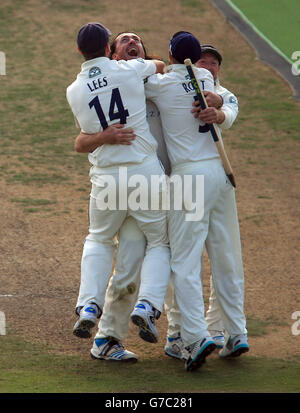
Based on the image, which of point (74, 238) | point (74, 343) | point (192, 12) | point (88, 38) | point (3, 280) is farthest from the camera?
point (192, 12)

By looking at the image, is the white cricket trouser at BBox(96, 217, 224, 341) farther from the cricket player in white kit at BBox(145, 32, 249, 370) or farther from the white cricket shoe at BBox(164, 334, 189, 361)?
the cricket player in white kit at BBox(145, 32, 249, 370)

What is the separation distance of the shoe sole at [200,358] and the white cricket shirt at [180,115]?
1279mm

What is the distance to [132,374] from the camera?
5770 mm

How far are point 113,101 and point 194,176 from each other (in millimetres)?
753

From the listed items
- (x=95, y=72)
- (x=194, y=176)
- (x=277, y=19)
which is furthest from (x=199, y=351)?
(x=277, y=19)

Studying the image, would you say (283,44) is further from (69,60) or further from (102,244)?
(102,244)

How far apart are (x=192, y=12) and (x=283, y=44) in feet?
7.28

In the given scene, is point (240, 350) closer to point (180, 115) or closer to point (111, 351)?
point (111, 351)

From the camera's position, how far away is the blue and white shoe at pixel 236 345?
5984 millimetres

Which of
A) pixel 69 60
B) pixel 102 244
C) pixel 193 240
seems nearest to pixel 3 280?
pixel 102 244

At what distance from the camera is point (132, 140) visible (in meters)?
5.67

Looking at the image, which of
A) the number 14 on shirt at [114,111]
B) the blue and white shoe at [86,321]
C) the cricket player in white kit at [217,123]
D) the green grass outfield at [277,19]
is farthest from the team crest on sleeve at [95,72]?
the green grass outfield at [277,19]

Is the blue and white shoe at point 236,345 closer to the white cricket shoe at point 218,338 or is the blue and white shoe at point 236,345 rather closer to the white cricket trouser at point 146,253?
the white cricket shoe at point 218,338

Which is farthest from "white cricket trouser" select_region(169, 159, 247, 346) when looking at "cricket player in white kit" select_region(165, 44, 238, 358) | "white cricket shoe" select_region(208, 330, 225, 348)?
"white cricket shoe" select_region(208, 330, 225, 348)
